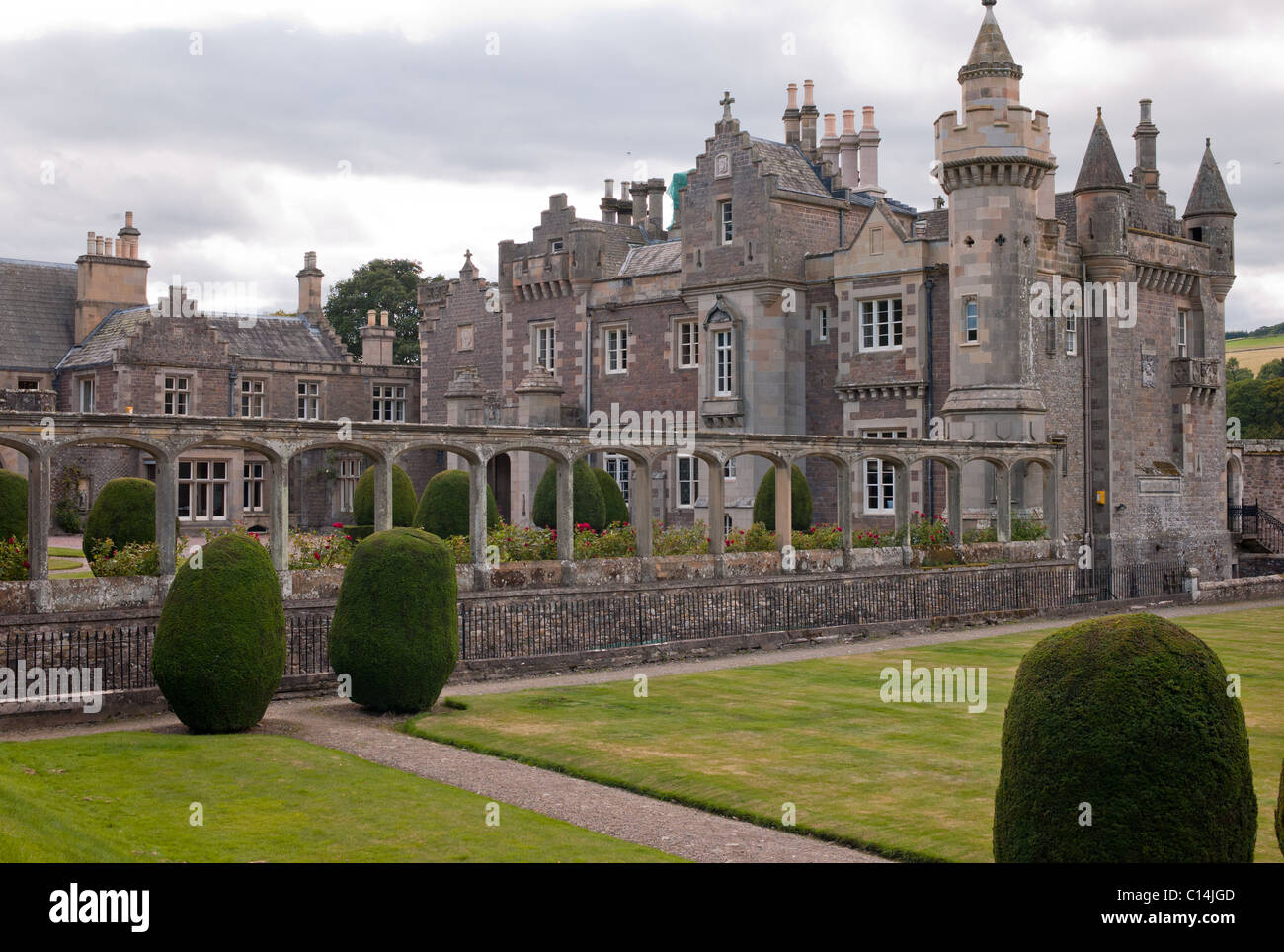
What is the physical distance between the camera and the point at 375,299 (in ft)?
216

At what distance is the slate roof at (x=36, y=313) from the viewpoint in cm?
3997

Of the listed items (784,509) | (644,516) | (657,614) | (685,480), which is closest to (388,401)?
(685,480)

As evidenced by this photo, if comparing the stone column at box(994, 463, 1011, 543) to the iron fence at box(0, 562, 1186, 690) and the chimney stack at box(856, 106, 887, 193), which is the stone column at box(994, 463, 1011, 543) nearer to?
the iron fence at box(0, 562, 1186, 690)

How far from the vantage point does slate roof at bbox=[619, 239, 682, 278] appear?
40156 millimetres

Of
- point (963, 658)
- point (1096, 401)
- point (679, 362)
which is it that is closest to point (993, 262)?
point (1096, 401)

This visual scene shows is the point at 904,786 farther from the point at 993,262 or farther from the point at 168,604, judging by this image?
the point at 993,262

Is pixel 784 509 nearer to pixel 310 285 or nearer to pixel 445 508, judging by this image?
pixel 445 508

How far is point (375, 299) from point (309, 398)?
2229 cm

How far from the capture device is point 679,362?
37906 mm

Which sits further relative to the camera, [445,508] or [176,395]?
[176,395]

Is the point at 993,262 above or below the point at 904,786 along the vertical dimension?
above

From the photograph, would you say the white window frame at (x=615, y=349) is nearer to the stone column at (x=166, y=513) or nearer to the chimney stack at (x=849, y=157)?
the chimney stack at (x=849, y=157)

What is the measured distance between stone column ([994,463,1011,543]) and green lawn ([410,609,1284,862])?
9.39 m

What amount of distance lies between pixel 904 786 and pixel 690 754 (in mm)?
2377
